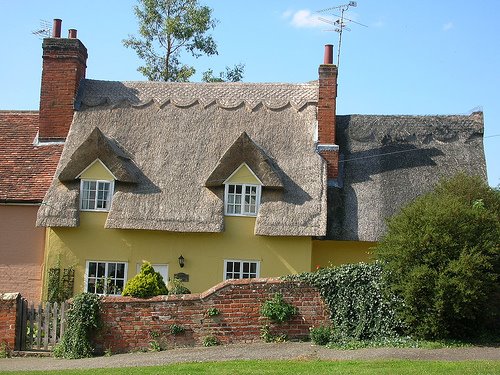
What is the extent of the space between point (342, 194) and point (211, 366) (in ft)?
36.5

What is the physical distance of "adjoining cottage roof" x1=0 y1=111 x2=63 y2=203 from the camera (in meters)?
25.0

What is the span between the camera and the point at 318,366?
14.9 m

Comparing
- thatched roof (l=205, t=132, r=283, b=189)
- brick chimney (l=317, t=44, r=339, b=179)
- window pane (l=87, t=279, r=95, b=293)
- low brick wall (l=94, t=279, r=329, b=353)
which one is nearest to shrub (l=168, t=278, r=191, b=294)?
window pane (l=87, t=279, r=95, b=293)

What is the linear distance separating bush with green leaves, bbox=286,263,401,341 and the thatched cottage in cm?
522

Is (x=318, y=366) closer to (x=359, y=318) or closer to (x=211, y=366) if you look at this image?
(x=211, y=366)

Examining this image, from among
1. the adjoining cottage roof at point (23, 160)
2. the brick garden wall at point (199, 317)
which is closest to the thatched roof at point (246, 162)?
the adjoining cottage roof at point (23, 160)

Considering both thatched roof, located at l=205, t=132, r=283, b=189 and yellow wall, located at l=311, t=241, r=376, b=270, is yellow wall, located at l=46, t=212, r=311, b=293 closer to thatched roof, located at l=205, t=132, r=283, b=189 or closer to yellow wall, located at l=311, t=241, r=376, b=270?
yellow wall, located at l=311, t=241, r=376, b=270

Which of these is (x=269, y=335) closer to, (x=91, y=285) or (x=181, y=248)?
(x=181, y=248)

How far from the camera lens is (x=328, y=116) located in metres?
26.5

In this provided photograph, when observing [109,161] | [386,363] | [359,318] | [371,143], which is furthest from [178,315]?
[371,143]

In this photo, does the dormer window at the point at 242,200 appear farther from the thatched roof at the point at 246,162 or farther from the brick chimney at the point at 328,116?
the brick chimney at the point at 328,116

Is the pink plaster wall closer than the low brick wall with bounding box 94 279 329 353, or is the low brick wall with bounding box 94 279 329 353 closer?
the low brick wall with bounding box 94 279 329 353

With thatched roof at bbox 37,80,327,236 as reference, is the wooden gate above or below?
below

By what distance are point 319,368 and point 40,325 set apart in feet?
24.0
